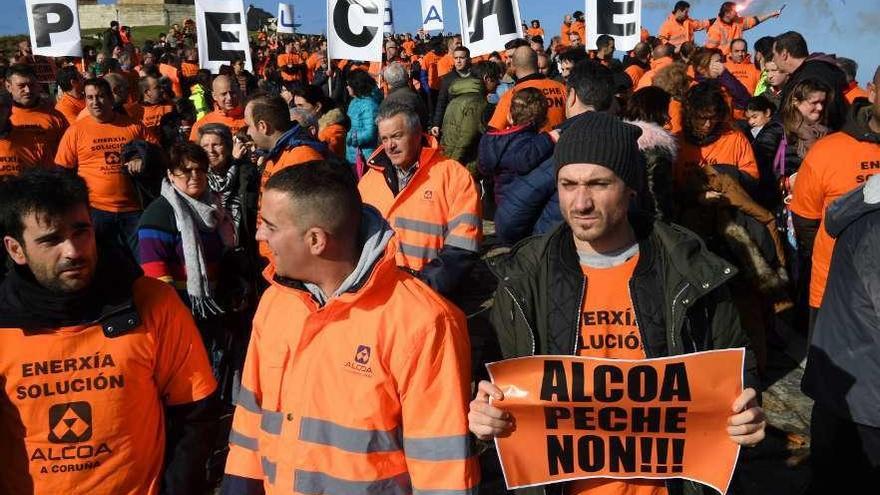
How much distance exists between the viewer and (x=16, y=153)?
6.68 meters

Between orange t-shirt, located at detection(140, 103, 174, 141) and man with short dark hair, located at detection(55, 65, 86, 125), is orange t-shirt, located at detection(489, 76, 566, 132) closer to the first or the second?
orange t-shirt, located at detection(140, 103, 174, 141)

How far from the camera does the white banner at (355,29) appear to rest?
864 centimetres

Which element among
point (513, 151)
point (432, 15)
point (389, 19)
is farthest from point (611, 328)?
point (432, 15)

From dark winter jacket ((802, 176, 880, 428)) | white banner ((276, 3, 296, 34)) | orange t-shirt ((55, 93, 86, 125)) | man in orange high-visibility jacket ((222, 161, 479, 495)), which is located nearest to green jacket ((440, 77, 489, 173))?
orange t-shirt ((55, 93, 86, 125))

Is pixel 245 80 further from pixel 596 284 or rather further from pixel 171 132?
pixel 596 284

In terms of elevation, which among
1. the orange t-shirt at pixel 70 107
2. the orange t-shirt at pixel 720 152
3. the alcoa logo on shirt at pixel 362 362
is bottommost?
the alcoa logo on shirt at pixel 362 362

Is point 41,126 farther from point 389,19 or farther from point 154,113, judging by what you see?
point 389,19

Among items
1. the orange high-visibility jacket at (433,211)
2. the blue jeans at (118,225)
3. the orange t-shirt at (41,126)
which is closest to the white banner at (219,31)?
the orange t-shirt at (41,126)

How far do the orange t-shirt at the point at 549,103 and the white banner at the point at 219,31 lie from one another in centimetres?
423

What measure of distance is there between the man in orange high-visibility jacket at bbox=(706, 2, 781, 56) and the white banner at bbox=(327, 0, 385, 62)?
6.20 meters

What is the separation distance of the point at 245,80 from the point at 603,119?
9866mm

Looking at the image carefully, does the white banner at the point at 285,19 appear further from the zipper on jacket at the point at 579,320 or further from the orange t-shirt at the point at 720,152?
the zipper on jacket at the point at 579,320

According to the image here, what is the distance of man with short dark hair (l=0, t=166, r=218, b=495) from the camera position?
254cm

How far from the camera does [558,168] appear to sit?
2.66 meters
